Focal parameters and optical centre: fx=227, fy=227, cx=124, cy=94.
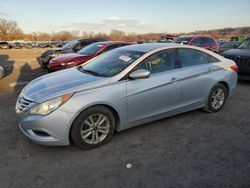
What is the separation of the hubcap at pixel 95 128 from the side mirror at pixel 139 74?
31.1 inches

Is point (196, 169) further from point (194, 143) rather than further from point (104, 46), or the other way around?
point (104, 46)

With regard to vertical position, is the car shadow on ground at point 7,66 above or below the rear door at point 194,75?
below

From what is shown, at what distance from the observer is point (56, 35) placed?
9000 centimetres

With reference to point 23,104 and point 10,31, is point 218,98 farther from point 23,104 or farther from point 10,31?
point 10,31

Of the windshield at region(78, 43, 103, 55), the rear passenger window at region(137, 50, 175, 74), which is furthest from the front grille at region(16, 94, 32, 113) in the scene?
the windshield at region(78, 43, 103, 55)

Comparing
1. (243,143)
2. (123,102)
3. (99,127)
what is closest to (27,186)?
(99,127)

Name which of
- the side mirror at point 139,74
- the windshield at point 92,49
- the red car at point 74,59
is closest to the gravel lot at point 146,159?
the side mirror at point 139,74

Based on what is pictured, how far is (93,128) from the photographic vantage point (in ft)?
11.4

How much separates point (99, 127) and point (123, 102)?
0.54m

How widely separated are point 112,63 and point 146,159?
73.0 inches

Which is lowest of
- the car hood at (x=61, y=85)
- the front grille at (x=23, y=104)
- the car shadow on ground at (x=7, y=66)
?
the car shadow on ground at (x=7, y=66)

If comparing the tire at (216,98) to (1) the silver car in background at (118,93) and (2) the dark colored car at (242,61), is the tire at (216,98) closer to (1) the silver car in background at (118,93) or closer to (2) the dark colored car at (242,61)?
(1) the silver car in background at (118,93)

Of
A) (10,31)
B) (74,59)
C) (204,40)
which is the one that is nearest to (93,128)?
(74,59)

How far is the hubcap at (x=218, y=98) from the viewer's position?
4918 millimetres
